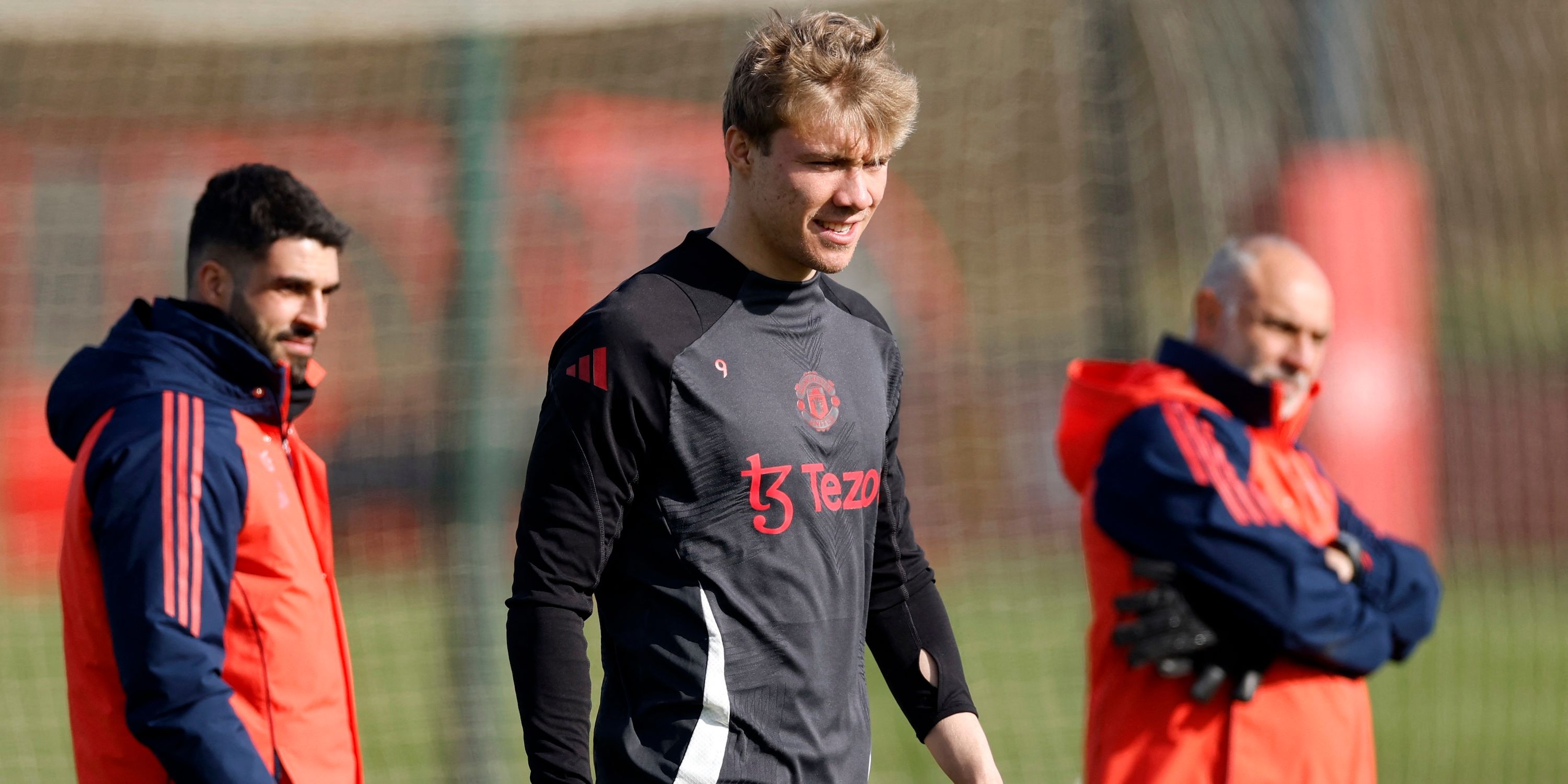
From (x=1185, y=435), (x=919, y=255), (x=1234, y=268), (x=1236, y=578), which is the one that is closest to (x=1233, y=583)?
(x=1236, y=578)

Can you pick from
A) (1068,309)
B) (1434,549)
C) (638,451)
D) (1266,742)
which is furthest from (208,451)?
(1434,549)

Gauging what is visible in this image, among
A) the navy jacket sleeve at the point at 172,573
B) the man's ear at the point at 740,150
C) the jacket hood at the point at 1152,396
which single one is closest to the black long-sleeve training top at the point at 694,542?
the man's ear at the point at 740,150

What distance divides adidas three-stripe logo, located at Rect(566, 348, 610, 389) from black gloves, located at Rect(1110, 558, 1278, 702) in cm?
158

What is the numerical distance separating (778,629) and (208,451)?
1070mm

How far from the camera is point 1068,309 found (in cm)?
799

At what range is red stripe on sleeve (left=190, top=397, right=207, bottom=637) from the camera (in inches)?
96.4

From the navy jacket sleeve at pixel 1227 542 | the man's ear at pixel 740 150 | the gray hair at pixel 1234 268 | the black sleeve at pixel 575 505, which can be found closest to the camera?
the black sleeve at pixel 575 505

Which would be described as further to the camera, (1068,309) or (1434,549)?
(1434,549)

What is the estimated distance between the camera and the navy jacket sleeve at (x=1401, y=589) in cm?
332

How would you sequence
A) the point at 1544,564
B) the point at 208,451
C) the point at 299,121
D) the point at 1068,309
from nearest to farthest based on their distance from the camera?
1. the point at 208,451
2. the point at 299,121
3. the point at 1068,309
4. the point at 1544,564

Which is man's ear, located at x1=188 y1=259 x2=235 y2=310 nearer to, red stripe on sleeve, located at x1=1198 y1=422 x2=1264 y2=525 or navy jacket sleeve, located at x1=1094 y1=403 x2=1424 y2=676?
navy jacket sleeve, located at x1=1094 y1=403 x2=1424 y2=676

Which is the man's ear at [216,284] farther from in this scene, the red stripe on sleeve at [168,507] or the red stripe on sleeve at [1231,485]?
the red stripe on sleeve at [1231,485]

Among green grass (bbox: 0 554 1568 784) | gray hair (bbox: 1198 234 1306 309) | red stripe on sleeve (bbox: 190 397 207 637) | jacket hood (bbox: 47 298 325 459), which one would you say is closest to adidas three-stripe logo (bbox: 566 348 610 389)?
red stripe on sleeve (bbox: 190 397 207 637)

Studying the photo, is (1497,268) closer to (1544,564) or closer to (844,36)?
(1544,564)
